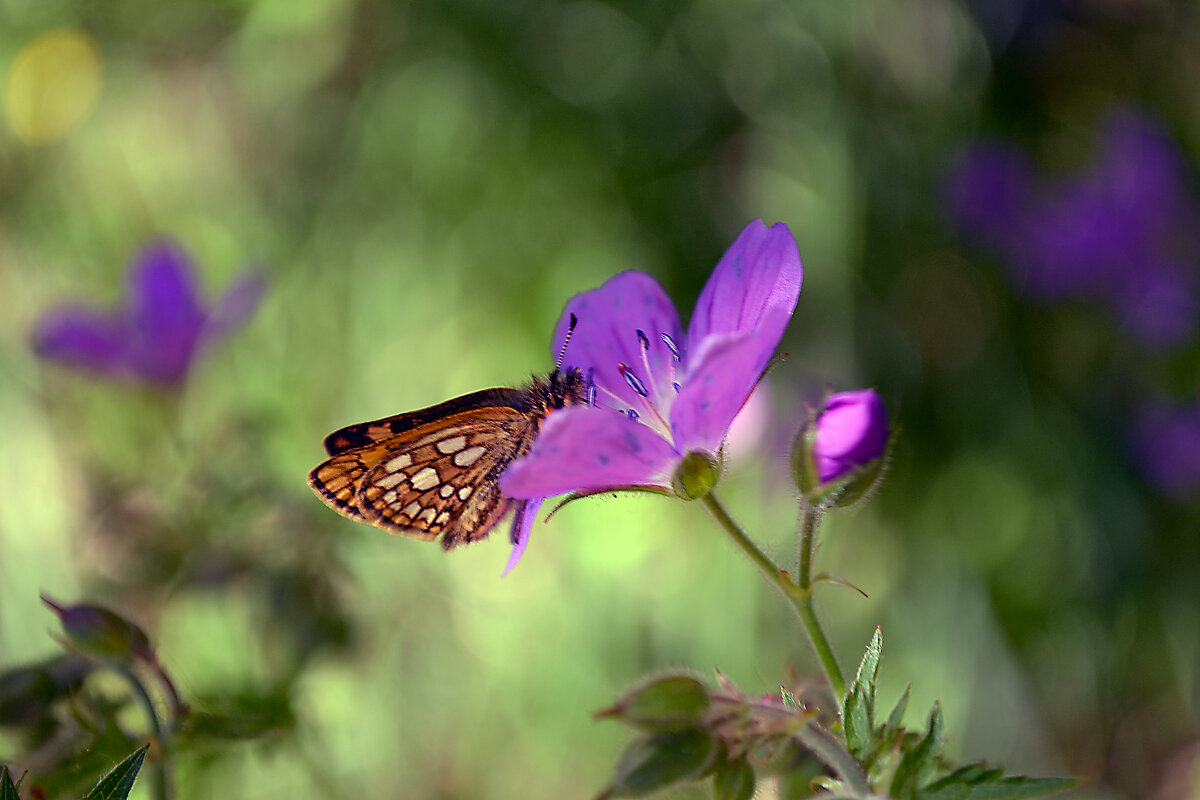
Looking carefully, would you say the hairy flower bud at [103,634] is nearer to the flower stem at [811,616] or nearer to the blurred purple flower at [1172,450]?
the flower stem at [811,616]

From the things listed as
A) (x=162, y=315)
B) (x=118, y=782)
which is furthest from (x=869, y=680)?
(x=162, y=315)

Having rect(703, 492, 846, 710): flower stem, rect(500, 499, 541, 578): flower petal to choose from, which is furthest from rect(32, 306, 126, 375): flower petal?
rect(703, 492, 846, 710): flower stem

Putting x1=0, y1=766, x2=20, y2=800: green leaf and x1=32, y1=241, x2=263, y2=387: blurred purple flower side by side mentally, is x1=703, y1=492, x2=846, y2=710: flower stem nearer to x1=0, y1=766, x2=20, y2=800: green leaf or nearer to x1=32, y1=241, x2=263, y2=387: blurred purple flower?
x1=0, y1=766, x2=20, y2=800: green leaf

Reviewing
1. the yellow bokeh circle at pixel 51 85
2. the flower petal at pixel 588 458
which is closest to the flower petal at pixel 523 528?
the flower petal at pixel 588 458

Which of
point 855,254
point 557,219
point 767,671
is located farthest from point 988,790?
point 557,219

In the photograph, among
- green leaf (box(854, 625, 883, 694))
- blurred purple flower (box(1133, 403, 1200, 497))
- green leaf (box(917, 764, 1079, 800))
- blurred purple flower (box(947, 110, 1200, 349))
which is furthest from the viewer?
blurred purple flower (box(947, 110, 1200, 349))

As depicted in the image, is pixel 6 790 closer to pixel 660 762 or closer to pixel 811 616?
pixel 660 762

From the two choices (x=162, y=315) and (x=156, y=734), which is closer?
(x=156, y=734)
